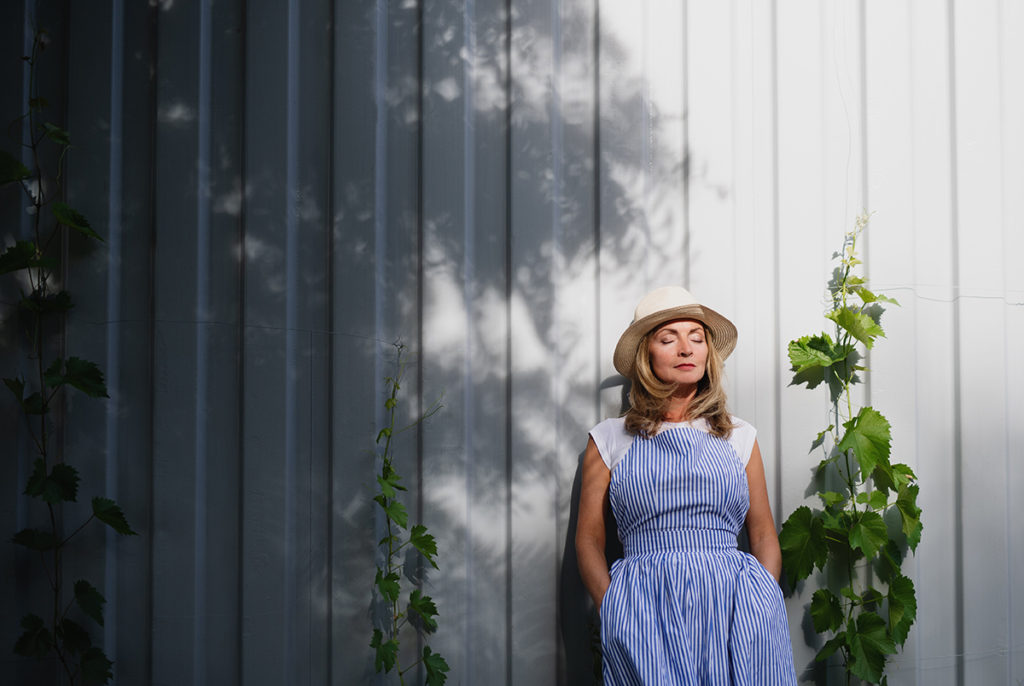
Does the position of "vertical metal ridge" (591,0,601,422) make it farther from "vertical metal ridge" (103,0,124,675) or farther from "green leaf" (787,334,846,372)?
"vertical metal ridge" (103,0,124,675)

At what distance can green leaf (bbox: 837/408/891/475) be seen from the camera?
90.6 inches

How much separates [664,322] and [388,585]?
4.03 ft

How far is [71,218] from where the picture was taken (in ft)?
8.05

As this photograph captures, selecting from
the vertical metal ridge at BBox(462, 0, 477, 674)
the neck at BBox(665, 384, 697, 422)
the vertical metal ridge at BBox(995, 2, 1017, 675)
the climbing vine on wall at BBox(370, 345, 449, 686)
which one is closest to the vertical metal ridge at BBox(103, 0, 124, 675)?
the climbing vine on wall at BBox(370, 345, 449, 686)

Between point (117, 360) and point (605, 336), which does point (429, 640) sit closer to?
point (605, 336)

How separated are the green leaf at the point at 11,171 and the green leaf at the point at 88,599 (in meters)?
1.37

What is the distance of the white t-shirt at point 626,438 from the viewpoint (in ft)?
7.41

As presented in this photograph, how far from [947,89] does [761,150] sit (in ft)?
2.34

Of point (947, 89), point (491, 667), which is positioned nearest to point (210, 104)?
point (491, 667)

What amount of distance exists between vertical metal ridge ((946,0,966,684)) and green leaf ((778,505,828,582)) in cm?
57

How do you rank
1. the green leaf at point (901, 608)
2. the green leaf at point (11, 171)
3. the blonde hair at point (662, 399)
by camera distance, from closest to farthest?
the blonde hair at point (662, 399)
the green leaf at point (901, 608)
the green leaf at point (11, 171)

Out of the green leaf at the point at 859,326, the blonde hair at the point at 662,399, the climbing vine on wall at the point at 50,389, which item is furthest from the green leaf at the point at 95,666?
the green leaf at the point at 859,326

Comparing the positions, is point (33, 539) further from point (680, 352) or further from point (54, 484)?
point (680, 352)

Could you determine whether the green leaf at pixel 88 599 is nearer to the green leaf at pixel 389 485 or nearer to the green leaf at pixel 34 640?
the green leaf at pixel 34 640
